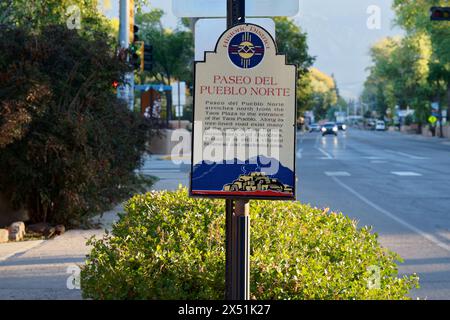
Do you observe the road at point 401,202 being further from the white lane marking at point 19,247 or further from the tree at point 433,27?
the tree at point 433,27

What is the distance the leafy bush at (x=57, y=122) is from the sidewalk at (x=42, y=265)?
22.8 inches

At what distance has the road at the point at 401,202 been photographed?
1036 cm

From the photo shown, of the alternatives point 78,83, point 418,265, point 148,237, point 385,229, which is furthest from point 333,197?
point 148,237

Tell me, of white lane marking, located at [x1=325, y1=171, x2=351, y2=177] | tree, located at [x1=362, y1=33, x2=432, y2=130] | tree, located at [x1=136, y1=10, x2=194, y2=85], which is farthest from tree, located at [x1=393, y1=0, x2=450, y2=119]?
white lane marking, located at [x1=325, y1=171, x2=351, y2=177]

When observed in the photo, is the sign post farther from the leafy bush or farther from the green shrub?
the leafy bush

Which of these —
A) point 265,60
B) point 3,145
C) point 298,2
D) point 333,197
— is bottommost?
point 333,197

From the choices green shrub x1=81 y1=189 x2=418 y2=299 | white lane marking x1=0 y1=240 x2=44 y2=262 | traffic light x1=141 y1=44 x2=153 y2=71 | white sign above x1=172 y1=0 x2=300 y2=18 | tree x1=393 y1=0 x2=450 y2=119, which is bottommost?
white lane marking x1=0 y1=240 x2=44 y2=262

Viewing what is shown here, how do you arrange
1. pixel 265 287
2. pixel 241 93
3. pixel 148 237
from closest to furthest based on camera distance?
pixel 241 93 → pixel 265 287 → pixel 148 237

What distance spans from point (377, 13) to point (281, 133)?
587 cm

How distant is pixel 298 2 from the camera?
5227 mm

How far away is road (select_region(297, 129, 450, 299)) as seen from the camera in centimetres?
1036

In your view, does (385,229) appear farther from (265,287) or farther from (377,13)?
(265,287)

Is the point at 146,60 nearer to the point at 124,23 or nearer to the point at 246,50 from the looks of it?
the point at 124,23

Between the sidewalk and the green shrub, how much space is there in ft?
5.60
